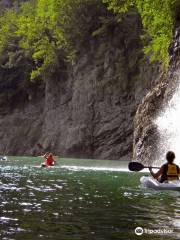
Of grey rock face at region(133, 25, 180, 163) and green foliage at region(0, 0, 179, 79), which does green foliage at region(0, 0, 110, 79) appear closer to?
green foliage at region(0, 0, 179, 79)

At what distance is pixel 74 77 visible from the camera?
56000 mm

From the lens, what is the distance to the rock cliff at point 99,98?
48.0 m

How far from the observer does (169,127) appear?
31.7 meters

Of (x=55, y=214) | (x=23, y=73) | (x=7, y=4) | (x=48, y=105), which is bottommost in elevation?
(x=55, y=214)

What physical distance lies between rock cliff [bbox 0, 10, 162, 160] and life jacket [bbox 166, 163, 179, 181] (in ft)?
92.3

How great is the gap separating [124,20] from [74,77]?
923 cm

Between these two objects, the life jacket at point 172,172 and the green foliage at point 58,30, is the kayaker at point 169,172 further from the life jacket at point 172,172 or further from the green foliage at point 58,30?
the green foliage at point 58,30

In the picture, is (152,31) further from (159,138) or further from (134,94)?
(134,94)

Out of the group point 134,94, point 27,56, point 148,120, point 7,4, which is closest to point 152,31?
point 148,120

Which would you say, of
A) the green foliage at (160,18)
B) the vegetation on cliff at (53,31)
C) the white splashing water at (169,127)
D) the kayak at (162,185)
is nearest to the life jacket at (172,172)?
the kayak at (162,185)

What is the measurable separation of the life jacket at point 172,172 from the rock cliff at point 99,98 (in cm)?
2814

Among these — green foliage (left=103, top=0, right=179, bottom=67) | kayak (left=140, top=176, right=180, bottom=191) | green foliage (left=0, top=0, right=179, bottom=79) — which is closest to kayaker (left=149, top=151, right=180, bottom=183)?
kayak (left=140, top=176, right=180, bottom=191)

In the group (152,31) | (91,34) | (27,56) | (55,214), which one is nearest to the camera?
(55,214)

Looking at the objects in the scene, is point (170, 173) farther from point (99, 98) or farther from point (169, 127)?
point (99, 98)
